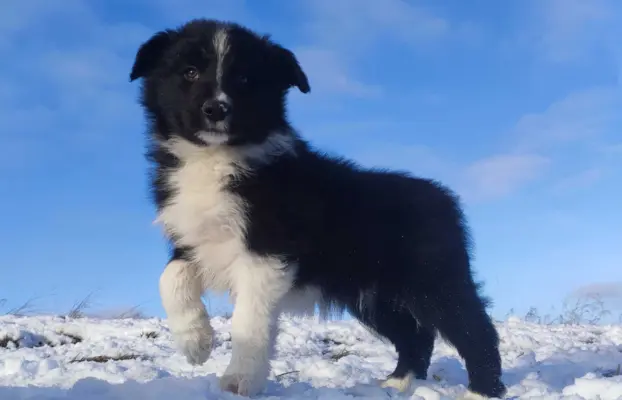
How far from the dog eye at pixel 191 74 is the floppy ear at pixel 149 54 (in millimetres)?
428

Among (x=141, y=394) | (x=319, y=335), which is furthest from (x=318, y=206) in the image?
(x=319, y=335)

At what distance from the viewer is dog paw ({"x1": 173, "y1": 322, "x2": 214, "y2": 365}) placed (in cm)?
430

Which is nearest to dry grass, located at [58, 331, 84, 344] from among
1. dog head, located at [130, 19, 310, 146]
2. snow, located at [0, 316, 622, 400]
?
snow, located at [0, 316, 622, 400]

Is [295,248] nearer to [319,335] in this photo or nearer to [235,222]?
[235,222]

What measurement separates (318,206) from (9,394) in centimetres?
205

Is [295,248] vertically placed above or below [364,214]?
below

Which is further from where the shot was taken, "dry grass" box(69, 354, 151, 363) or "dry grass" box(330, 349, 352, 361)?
"dry grass" box(330, 349, 352, 361)

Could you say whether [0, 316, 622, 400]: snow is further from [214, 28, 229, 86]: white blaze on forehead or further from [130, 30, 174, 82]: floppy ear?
[130, 30, 174, 82]: floppy ear

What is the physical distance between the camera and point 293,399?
3781 millimetres

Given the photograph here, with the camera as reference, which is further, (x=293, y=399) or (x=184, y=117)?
(x=184, y=117)

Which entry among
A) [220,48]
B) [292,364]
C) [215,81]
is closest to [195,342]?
[292,364]

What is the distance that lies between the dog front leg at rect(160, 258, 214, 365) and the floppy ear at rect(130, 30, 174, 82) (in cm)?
133

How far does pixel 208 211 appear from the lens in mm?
4199

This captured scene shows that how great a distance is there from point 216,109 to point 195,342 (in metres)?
1.45
